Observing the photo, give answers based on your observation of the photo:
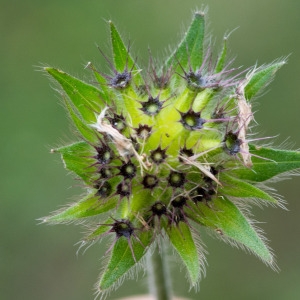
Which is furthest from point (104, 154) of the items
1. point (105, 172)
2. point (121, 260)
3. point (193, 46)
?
point (193, 46)

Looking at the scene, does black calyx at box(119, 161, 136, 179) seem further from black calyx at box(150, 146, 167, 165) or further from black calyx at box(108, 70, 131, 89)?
black calyx at box(108, 70, 131, 89)

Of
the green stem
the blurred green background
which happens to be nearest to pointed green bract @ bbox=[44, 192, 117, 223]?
the green stem

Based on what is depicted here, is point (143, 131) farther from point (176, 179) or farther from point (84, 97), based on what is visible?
point (84, 97)

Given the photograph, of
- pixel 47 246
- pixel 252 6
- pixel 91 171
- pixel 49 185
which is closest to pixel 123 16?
pixel 252 6

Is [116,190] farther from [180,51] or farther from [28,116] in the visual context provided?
[28,116]

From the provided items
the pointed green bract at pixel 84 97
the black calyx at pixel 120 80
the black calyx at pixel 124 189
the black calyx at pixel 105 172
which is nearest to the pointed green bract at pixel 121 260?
the black calyx at pixel 124 189
